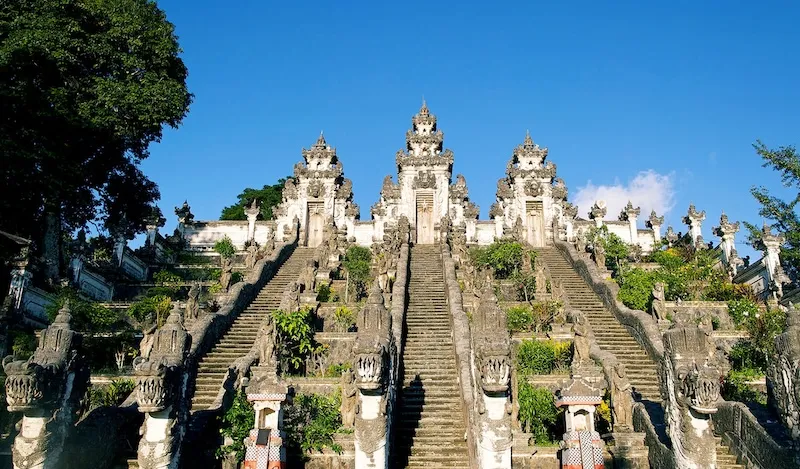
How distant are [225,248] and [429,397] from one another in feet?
66.8

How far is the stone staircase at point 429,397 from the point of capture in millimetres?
11406

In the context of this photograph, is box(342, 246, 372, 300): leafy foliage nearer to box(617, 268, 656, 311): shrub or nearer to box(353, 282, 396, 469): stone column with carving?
box(617, 268, 656, 311): shrub

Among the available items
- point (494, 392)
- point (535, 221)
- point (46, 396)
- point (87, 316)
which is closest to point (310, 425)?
point (494, 392)

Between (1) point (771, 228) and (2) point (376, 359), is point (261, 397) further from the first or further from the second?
(1) point (771, 228)

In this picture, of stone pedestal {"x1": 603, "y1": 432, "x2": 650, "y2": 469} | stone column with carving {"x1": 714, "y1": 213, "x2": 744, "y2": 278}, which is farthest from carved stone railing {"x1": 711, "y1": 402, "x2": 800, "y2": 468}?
stone column with carving {"x1": 714, "y1": 213, "x2": 744, "y2": 278}

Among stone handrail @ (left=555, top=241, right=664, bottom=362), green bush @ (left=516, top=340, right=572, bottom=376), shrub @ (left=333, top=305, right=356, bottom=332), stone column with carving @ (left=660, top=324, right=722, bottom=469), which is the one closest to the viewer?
stone column with carving @ (left=660, top=324, right=722, bottom=469)

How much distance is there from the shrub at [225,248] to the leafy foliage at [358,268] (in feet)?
21.2

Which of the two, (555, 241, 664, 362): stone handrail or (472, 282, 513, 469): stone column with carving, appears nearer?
(472, 282, 513, 469): stone column with carving

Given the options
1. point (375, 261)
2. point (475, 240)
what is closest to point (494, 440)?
point (375, 261)

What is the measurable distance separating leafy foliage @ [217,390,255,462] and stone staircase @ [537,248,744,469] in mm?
7189

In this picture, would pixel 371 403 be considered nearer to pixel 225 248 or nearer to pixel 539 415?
pixel 539 415

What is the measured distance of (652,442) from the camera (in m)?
11.0

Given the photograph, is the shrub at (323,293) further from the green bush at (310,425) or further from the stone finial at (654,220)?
the stone finial at (654,220)

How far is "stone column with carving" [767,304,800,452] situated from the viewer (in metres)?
9.30
